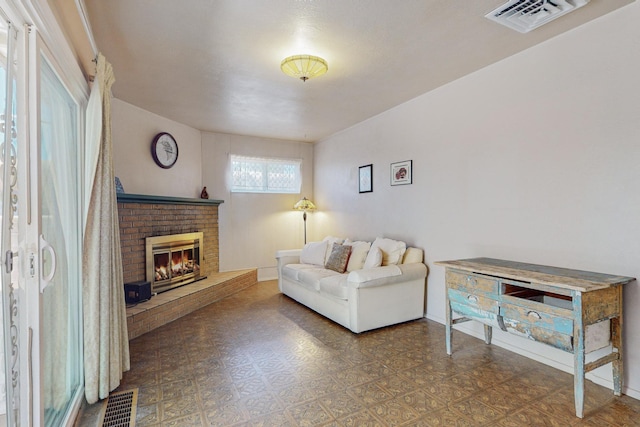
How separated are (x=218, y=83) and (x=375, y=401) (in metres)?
3.16

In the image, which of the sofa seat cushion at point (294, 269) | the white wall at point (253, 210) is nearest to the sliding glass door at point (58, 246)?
the sofa seat cushion at point (294, 269)

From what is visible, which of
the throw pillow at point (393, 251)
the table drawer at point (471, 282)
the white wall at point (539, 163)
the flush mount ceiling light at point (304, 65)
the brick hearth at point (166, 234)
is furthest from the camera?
the throw pillow at point (393, 251)

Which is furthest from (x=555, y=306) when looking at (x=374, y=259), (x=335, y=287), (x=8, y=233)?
(x=8, y=233)

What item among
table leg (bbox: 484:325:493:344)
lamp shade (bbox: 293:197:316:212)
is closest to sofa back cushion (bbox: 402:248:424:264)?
table leg (bbox: 484:325:493:344)

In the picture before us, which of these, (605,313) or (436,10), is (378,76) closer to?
(436,10)

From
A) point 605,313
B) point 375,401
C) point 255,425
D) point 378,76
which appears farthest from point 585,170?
point 255,425

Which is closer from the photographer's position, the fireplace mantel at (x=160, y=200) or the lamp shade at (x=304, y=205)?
the fireplace mantel at (x=160, y=200)

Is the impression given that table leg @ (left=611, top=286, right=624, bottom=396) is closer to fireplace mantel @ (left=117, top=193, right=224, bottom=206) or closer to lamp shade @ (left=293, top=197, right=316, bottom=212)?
lamp shade @ (left=293, top=197, right=316, bottom=212)

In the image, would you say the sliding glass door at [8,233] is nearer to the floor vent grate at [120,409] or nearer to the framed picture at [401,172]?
the floor vent grate at [120,409]

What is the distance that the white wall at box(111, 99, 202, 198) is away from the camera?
3.82 m

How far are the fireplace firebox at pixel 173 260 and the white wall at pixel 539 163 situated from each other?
9.64ft

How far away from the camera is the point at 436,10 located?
207cm

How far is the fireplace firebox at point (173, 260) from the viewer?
393 cm

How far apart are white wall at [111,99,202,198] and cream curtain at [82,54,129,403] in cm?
183
